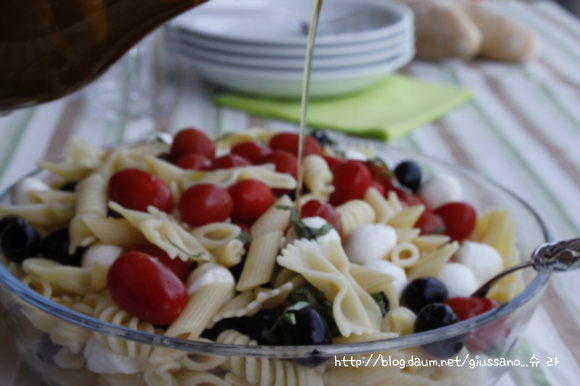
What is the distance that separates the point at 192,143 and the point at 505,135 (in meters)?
0.94

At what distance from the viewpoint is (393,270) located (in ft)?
3.00

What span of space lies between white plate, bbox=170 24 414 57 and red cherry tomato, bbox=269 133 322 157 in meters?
0.57

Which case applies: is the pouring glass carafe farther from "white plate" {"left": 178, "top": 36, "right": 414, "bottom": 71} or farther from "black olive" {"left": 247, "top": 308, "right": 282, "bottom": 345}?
"white plate" {"left": 178, "top": 36, "right": 414, "bottom": 71}

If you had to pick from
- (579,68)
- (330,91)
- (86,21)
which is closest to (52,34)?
(86,21)

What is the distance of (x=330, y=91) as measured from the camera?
1.85 metres

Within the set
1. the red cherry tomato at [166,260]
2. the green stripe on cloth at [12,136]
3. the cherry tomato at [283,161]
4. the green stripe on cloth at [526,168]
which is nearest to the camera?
the red cherry tomato at [166,260]

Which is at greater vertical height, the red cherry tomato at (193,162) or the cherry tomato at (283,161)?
the cherry tomato at (283,161)

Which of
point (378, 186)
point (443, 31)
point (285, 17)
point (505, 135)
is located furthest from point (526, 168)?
point (285, 17)

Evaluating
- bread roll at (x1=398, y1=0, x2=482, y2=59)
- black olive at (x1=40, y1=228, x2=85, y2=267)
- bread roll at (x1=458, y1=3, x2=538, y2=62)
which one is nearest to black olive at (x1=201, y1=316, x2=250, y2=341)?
black olive at (x1=40, y1=228, x2=85, y2=267)

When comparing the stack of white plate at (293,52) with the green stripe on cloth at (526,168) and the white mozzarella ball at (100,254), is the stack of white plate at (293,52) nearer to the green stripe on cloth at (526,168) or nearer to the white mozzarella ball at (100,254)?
the green stripe on cloth at (526,168)

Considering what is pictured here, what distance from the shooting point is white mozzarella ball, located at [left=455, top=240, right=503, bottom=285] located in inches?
38.8

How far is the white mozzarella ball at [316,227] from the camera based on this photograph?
879 mm

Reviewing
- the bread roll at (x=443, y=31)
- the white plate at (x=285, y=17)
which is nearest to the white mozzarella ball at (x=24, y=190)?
the white plate at (x=285, y=17)

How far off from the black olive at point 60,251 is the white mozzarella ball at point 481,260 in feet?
1.82
